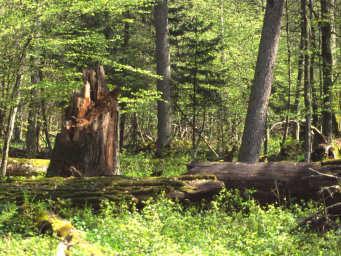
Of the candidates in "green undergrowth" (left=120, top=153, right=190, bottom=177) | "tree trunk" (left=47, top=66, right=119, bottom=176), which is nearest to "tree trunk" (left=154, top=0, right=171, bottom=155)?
"green undergrowth" (left=120, top=153, right=190, bottom=177)

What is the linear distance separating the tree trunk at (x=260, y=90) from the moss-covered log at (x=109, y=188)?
3.58m

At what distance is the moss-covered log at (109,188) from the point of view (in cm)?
968

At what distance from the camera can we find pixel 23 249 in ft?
22.1

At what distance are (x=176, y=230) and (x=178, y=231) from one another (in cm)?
5

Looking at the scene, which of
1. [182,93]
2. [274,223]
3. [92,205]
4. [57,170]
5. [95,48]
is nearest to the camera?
[274,223]

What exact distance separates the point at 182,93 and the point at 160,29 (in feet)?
10.9

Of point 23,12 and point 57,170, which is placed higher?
point 23,12

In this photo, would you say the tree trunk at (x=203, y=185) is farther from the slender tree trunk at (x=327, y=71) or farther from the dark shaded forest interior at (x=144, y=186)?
the slender tree trunk at (x=327, y=71)

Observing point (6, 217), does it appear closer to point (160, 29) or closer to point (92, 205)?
point (92, 205)

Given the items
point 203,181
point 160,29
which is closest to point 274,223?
point 203,181

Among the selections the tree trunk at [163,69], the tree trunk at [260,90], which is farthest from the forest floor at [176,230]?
the tree trunk at [163,69]

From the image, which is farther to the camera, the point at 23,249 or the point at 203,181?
the point at 203,181

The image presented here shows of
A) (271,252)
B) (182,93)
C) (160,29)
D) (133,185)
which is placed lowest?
(271,252)

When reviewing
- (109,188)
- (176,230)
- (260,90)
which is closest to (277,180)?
(176,230)
